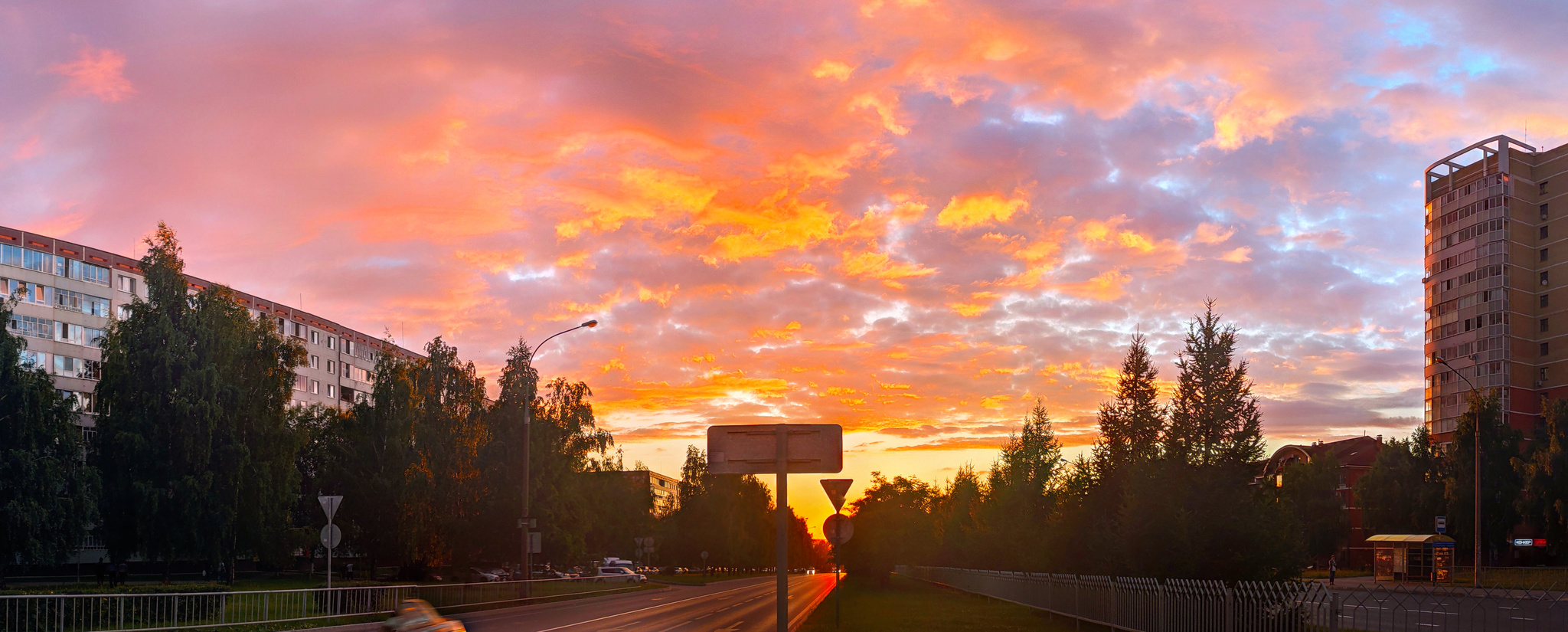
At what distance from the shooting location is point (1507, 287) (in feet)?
368

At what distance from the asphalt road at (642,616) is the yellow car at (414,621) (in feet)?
50.1

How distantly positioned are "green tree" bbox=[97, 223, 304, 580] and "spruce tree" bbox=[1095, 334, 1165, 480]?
126 feet

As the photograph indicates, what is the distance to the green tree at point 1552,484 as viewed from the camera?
74.2 metres

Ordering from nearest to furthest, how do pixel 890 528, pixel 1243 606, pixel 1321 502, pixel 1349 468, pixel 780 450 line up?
pixel 780 450 < pixel 1243 606 < pixel 1321 502 < pixel 890 528 < pixel 1349 468

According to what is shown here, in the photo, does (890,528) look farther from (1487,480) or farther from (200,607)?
(200,607)

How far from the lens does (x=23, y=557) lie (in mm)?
49156

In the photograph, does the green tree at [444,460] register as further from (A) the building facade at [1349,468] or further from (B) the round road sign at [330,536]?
(A) the building facade at [1349,468]

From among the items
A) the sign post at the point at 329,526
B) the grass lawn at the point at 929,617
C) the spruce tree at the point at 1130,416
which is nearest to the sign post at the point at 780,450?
the grass lawn at the point at 929,617

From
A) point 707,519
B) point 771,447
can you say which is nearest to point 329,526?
point 771,447

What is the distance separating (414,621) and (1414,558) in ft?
222

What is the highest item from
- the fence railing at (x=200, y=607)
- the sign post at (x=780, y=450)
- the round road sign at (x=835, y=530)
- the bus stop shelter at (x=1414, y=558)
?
the sign post at (x=780, y=450)

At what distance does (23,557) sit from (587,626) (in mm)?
34241

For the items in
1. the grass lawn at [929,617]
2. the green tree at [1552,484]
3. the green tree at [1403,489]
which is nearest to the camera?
the grass lawn at [929,617]

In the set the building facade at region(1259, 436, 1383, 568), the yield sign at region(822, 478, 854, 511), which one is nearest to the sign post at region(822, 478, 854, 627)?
the yield sign at region(822, 478, 854, 511)
